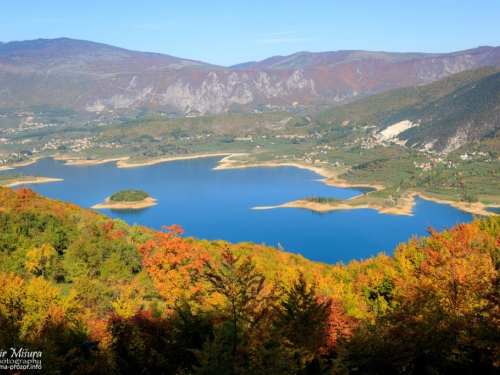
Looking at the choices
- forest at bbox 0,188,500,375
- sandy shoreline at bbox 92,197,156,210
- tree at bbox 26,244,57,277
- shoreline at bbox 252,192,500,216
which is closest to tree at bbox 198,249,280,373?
forest at bbox 0,188,500,375

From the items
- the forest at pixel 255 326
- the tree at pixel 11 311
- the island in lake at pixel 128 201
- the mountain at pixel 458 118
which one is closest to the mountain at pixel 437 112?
the mountain at pixel 458 118

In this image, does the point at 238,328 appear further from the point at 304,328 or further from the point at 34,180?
the point at 34,180

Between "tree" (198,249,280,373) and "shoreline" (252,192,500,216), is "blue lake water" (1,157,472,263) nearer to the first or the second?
"shoreline" (252,192,500,216)

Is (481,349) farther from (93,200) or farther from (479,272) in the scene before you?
(93,200)

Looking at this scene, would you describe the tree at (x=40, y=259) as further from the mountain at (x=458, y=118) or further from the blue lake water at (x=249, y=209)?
the mountain at (x=458, y=118)

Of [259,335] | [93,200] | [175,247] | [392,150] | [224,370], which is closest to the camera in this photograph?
[224,370]

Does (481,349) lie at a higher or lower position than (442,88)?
lower

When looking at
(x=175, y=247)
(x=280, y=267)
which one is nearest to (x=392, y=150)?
(x=280, y=267)
